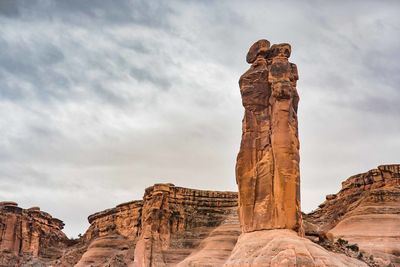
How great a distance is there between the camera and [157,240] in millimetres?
69375

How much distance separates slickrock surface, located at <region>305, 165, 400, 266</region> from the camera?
5247 cm

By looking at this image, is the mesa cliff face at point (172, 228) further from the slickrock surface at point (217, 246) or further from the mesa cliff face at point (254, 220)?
the mesa cliff face at point (254, 220)

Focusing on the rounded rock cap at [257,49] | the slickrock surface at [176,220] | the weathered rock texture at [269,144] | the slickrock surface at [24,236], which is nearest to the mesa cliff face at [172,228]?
the slickrock surface at [176,220]

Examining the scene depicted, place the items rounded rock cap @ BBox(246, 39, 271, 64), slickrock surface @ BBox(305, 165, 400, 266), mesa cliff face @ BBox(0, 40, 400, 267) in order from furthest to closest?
1. slickrock surface @ BBox(305, 165, 400, 266)
2. rounded rock cap @ BBox(246, 39, 271, 64)
3. mesa cliff face @ BBox(0, 40, 400, 267)

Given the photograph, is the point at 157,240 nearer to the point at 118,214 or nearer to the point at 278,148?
the point at 118,214

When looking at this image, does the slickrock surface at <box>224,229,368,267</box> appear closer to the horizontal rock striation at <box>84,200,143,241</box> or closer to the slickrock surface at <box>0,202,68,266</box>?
the horizontal rock striation at <box>84,200,143,241</box>

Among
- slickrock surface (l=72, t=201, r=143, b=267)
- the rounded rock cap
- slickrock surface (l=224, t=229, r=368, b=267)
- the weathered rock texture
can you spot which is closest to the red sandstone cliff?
slickrock surface (l=72, t=201, r=143, b=267)

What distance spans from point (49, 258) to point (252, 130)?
6139cm

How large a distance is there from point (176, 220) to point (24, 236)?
1181 inches

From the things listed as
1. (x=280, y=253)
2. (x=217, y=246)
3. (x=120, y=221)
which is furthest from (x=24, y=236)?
(x=280, y=253)

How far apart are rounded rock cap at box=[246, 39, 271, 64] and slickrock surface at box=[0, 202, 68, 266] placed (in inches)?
2276

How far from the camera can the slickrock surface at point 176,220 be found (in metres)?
68.4

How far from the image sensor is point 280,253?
106 ft

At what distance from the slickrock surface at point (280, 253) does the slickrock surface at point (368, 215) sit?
10699 millimetres
